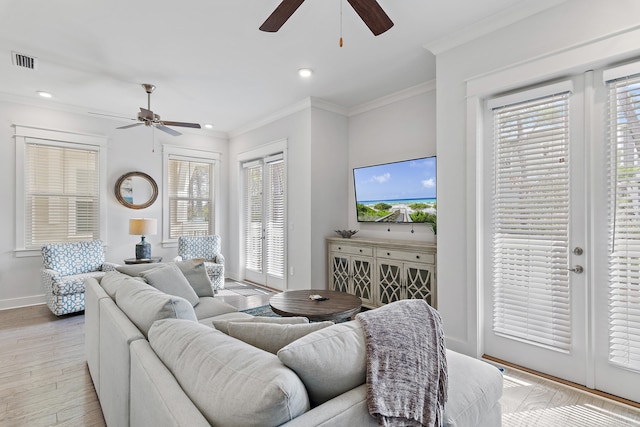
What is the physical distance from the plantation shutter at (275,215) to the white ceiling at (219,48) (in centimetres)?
106

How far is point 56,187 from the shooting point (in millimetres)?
4660

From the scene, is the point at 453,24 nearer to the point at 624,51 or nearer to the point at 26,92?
the point at 624,51

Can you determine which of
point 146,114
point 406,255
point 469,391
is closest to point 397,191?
point 406,255

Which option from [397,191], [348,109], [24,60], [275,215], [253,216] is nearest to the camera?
[24,60]

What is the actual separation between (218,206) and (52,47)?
3.51 m

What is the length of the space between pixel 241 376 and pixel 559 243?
250 cm

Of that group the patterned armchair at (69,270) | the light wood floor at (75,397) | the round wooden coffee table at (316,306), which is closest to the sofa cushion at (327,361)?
the round wooden coffee table at (316,306)

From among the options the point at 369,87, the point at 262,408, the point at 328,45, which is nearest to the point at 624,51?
the point at 328,45

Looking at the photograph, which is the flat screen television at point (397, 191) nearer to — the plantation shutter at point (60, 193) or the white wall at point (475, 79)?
the white wall at point (475, 79)

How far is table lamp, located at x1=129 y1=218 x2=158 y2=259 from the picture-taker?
15.5 ft

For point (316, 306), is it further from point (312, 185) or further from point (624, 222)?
point (624, 222)

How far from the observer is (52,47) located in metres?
3.07

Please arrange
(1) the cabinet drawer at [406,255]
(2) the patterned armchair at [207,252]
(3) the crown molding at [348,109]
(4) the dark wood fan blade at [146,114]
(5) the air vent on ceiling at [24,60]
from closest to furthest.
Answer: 1. (5) the air vent on ceiling at [24,60]
2. (1) the cabinet drawer at [406,255]
3. (4) the dark wood fan blade at [146,114]
4. (3) the crown molding at [348,109]
5. (2) the patterned armchair at [207,252]

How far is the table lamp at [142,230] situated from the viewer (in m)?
4.71
